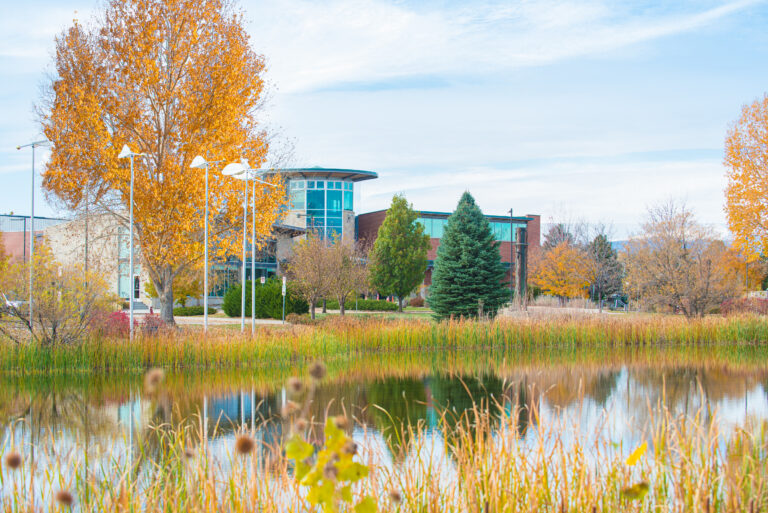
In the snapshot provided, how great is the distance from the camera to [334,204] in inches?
2100

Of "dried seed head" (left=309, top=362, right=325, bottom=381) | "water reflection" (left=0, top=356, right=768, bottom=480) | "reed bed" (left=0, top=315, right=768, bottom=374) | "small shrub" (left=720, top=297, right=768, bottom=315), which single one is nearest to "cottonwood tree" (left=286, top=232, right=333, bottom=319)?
"reed bed" (left=0, top=315, right=768, bottom=374)

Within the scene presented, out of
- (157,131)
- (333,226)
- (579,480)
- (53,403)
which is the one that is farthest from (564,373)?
(333,226)

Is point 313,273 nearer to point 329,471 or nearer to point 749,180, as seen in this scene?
point 749,180

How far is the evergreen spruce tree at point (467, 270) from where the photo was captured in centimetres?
2641

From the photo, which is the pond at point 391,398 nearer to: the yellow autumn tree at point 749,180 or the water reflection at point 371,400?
the water reflection at point 371,400

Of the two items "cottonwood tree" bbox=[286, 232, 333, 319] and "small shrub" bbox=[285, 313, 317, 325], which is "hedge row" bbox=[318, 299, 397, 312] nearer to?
"cottonwood tree" bbox=[286, 232, 333, 319]

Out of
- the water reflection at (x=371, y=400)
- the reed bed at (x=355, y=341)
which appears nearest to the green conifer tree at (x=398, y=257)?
the reed bed at (x=355, y=341)

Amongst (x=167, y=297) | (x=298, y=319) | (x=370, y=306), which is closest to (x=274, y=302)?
(x=298, y=319)

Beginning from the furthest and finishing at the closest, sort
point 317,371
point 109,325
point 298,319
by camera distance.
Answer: point 298,319, point 109,325, point 317,371

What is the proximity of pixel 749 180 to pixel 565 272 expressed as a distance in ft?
51.0

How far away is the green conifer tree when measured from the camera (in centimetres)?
3925

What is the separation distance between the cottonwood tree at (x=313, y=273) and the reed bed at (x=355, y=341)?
20.1 feet

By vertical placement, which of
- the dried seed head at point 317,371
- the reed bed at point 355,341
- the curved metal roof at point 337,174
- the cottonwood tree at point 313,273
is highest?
the curved metal roof at point 337,174

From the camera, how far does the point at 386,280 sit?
129 feet
